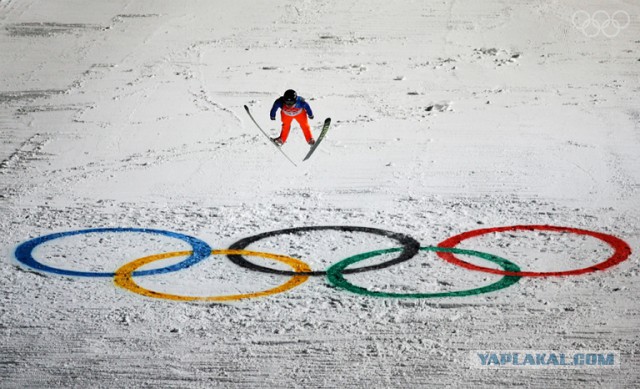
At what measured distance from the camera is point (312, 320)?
698 centimetres

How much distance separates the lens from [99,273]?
26.4 feet

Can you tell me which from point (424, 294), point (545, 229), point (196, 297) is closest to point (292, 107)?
point (196, 297)

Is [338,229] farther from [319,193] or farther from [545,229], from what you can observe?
[545,229]

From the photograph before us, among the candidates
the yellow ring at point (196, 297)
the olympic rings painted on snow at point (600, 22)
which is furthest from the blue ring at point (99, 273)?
the olympic rings painted on snow at point (600, 22)

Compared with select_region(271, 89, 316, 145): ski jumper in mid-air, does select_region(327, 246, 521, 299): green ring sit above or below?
below

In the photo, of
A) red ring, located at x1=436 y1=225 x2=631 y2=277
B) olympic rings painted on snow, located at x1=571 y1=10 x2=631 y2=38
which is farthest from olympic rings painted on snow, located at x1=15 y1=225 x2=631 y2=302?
olympic rings painted on snow, located at x1=571 y1=10 x2=631 y2=38

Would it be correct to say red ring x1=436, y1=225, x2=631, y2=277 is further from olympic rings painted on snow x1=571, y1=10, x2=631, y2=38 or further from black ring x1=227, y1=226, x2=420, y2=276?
olympic rings painted on snow x1=571, y1=10, x2=631, y2=38

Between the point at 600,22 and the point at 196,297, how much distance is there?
44.1 ft

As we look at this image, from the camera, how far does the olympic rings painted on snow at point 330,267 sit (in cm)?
757

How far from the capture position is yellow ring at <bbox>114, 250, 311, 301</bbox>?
7473mm

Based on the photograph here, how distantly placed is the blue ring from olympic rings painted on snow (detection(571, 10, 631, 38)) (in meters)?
11.5

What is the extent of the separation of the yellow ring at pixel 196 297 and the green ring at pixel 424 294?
286mm

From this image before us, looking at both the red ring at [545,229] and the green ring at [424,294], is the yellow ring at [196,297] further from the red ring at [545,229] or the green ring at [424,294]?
the red ring at [545,229]

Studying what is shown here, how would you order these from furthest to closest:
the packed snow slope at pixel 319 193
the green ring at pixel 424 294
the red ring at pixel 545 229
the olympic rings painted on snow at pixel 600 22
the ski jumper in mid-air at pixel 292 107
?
the olympic rings painted on snow at pixel 600 22 → the ski jumper in mid-air at pixel 292 107 → the red ring at pixel 545 229 → the green ring at pixel 424 294 → the packed snow slope at pixel 319 193
